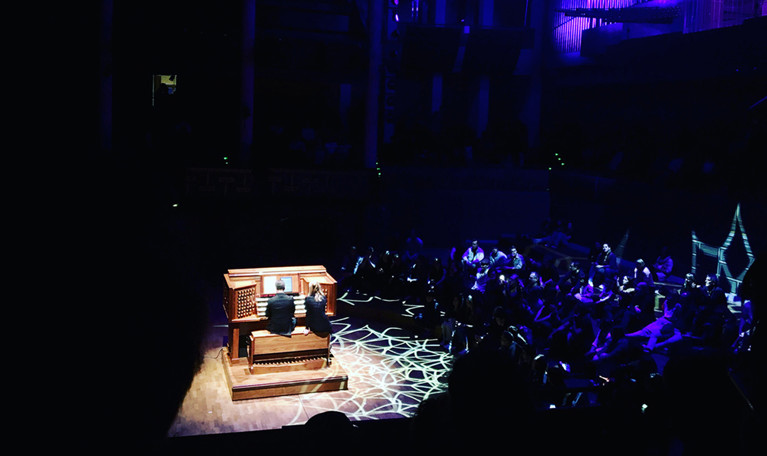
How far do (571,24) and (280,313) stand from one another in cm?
1841

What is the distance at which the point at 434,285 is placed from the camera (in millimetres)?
16141

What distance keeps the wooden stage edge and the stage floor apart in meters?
0.11

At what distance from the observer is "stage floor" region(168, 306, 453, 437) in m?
10.5

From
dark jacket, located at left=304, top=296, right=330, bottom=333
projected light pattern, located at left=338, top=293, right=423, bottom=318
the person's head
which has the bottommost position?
projected light pattern, located at left=338, top=293, right=423, bottom=318

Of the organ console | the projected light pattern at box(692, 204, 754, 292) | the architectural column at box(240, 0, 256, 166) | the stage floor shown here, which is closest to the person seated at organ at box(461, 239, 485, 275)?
the stage floor

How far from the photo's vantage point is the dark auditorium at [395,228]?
1.14 meters

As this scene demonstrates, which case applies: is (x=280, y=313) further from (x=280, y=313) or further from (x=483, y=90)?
(x=483, y=90)

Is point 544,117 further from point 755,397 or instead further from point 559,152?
point 755,397

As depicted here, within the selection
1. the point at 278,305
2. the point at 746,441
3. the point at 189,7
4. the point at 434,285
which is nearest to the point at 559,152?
the point at 434,285

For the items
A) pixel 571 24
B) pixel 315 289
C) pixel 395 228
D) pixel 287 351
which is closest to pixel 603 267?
pixel 395 228

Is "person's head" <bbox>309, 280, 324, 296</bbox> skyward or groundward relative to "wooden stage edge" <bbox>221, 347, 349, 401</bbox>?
skyward

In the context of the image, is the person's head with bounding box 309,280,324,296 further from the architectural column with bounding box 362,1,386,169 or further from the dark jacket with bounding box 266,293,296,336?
the architectural column with bounding box 362,1,386,169

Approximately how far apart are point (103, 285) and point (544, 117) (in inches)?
1121

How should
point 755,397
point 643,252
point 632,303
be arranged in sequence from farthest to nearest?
point 643,252 < point 632,303 < point 755,397
